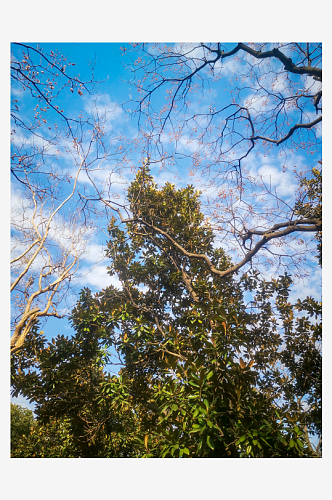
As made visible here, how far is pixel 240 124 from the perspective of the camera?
8.88 ft

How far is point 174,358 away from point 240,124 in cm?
237

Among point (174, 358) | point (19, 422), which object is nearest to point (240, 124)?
point (174, 358)

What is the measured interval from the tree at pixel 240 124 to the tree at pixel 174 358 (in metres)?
0.29

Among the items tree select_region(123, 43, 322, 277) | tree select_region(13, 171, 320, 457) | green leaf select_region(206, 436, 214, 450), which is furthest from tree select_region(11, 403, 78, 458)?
tree select_region(123, 43, 322, 277)

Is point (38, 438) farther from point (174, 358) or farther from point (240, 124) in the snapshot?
point (240, 124)

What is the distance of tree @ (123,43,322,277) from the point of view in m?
2.57

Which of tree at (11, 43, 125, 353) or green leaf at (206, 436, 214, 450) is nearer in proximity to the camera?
green leaf at (206, 436, 214, 450)

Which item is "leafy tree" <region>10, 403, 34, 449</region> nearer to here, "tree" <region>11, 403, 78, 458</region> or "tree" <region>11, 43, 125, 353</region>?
"tree" <region>11, 403, 78, 458</region>

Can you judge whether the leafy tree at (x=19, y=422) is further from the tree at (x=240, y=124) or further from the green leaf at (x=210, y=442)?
the tree at (x=240, y=124)

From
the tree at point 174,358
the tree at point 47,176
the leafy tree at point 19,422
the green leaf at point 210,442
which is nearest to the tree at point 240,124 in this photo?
the tree at point 174,358

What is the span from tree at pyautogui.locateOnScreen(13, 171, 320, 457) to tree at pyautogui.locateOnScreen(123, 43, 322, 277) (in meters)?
0.29

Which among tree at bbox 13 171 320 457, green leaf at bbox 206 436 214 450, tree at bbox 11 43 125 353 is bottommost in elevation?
green leaf at bbox 206 436 214 450
